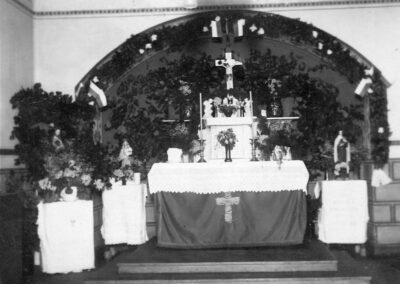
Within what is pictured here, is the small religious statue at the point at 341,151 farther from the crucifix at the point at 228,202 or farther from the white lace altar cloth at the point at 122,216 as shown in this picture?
the white lace altar cloth at the point at 122,216

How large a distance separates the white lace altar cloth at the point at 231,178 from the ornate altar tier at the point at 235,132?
70 centimetres

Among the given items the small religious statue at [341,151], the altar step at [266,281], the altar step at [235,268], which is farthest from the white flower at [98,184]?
the small religious statue at [341,151]

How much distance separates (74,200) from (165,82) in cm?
246

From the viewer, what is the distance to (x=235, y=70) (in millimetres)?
7953

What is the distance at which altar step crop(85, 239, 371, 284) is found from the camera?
531cm

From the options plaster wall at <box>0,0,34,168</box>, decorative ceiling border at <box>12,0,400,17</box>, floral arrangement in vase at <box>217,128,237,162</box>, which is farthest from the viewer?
decorative ceiling border at <box>12,0,400,17</box>

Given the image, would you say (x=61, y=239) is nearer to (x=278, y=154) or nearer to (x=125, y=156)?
(x=125, y=156)

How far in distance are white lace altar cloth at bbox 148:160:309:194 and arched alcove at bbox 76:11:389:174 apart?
1.36 metres

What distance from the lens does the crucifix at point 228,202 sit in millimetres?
6387

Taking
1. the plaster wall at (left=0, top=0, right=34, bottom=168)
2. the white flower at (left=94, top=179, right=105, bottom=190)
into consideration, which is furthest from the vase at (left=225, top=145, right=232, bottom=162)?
the plaster wall at (left=0, top=0, right=34, bottom=168)

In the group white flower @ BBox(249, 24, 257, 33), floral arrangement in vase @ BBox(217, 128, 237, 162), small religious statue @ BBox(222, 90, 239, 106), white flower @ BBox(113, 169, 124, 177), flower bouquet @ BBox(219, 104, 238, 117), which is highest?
white flower @ BBox(249, 24, 257, 33)

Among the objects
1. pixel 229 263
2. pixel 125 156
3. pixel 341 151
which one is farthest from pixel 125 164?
pixel 341 151

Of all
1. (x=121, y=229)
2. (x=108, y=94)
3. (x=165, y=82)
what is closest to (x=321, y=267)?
(x=121, y=229)

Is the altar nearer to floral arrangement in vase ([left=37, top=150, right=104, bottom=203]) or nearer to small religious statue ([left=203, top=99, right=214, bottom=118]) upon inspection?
floral arrangement in vase ([left=37, top=150, right=104, bottom=203])
